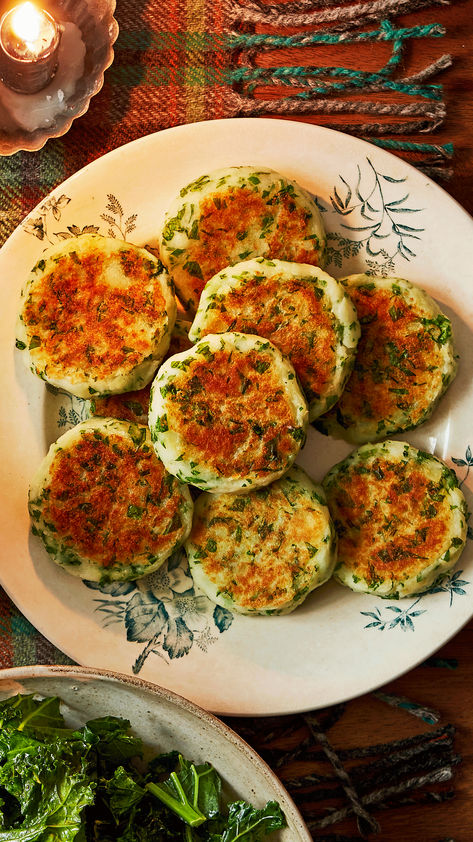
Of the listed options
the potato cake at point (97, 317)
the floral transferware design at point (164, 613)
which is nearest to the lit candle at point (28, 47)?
the potato cake at point (97, 317)

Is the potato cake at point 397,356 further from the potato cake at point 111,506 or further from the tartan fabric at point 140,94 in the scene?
the tartan fabric at point 140,94

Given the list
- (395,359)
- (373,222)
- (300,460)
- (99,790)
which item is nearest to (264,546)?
(300,460)

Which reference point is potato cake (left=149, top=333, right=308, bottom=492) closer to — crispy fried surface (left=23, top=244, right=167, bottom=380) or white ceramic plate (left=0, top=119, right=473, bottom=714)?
crispy fried surface (left=23, top=244, right=167, bottom=380)

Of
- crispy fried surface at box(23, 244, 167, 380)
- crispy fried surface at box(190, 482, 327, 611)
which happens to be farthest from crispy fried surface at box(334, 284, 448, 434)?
crispy fried surface at box(23, 244, 167, 380)

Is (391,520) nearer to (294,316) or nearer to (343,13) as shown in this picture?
(294,316)

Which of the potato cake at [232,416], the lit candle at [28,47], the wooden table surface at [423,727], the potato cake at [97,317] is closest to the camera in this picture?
the potato cake at [232,416]

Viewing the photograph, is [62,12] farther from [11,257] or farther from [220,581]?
[220,581]

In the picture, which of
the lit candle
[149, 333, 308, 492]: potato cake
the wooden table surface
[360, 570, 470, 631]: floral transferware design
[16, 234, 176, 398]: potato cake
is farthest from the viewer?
the lit candle
